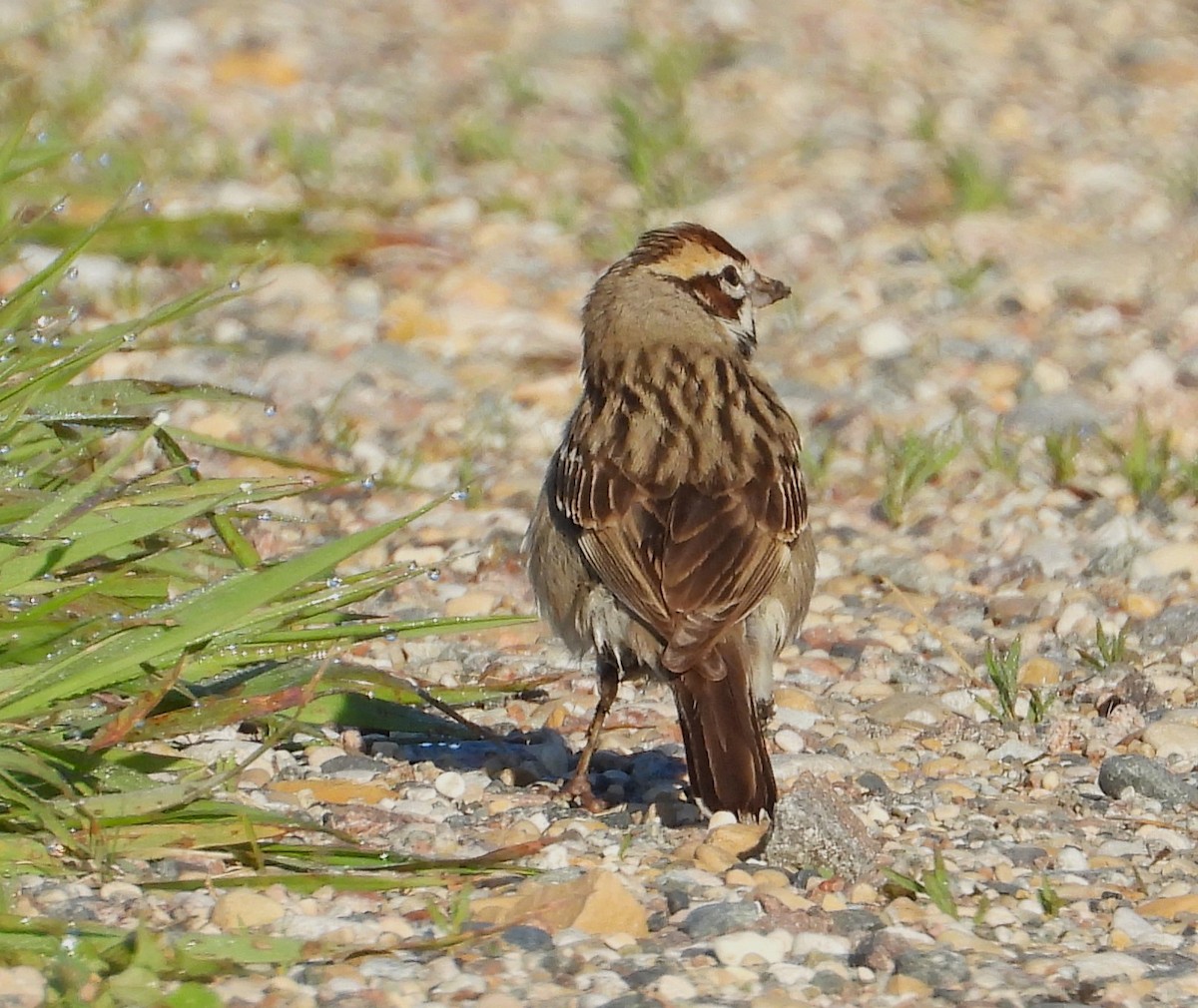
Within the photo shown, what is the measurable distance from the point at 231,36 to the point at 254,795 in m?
8.27

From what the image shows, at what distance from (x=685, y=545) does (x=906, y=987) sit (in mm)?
1547

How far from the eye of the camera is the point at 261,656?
18.6ft

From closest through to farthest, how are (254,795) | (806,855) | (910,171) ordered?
1. (806,855)
2. (254,795)
3. (910,171)

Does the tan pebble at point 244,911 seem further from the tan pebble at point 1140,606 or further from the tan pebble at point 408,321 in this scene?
the tan pebble at point 408,321

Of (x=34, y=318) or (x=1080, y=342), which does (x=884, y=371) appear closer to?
(x=1080, y=342)

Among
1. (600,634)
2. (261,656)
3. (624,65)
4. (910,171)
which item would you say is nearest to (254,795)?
(261,656)

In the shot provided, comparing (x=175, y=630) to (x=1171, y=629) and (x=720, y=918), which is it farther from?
(x=1171, y=629)

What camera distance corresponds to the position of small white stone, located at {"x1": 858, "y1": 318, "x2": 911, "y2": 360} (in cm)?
960

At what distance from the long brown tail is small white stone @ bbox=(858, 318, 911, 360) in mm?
4091

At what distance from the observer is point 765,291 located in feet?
23.1

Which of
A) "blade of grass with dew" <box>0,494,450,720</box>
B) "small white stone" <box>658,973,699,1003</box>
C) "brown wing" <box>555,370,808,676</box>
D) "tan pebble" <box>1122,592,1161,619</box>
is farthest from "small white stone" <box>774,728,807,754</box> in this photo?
"small white stone" <box>658,973,699,1003</box>

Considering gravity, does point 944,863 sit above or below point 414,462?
below

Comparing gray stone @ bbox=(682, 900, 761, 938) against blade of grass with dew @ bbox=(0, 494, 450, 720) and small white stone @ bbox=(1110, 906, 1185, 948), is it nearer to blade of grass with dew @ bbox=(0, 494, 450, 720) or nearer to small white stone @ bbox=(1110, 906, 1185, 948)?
small white stone @ bbox=(1110, 906, 1185, 948)

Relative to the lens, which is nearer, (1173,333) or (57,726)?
(57,726)
